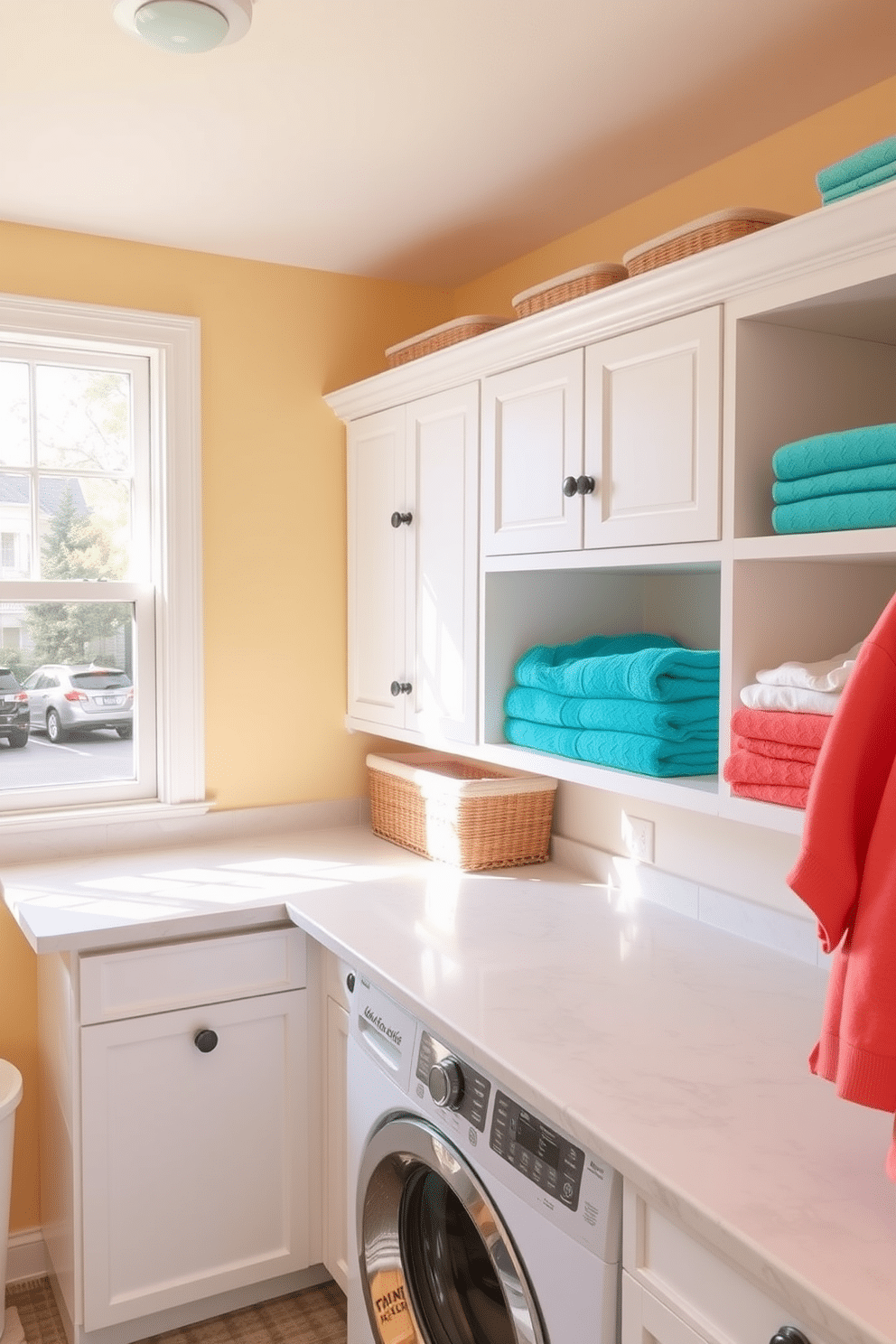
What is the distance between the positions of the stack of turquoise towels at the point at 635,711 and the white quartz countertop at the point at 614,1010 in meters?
0.36

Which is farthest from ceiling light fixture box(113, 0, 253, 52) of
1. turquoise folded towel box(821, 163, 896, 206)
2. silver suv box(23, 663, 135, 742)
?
silver suv box(23, 663, 135, 742)

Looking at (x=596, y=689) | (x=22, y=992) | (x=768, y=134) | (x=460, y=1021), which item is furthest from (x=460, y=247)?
(x=22, y=992)

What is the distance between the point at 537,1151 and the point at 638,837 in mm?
1034

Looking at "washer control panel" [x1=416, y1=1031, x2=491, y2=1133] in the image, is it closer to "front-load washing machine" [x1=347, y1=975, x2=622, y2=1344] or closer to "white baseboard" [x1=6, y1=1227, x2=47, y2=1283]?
"front-load washing machine" [x1=347, y1=975, x2=622, y2=1344]

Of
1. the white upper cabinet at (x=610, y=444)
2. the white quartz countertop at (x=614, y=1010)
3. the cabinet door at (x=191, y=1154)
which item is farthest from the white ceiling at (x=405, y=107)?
the cabinet door at (x=191, y=1154)

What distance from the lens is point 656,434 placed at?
188 cm

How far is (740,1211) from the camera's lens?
1.17m

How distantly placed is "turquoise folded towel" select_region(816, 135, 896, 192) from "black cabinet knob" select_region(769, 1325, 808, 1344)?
1.41m

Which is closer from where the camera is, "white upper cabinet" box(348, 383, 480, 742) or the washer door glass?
the washer door glass

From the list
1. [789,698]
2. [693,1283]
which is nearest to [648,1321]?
[693,1283]

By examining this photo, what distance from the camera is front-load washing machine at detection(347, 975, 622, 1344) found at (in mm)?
1410

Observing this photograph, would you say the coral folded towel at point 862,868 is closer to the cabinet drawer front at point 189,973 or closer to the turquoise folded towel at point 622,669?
the turquoise folded towel at point 622,669

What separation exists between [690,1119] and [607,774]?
2.51 ft

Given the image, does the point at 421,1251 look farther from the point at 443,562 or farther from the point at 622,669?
the point at 443,562
